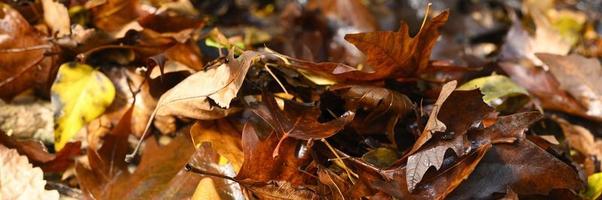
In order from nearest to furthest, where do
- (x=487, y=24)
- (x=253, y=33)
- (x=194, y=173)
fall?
(x=194, y=173) → (x=253, y=33) → (x=487, y=24)

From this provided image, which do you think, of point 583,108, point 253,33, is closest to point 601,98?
point 583,108

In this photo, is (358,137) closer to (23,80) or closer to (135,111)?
(135,111)

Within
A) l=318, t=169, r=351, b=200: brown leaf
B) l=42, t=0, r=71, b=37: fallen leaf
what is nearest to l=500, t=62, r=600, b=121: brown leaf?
l=318, t=169, r=351, b=200: brown leaf

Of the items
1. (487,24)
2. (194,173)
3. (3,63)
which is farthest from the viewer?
(487,24)

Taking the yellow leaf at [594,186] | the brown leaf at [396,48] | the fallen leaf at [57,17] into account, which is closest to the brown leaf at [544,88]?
the yellow leaf at [594,186]

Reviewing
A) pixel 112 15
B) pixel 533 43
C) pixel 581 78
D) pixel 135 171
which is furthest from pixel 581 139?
pixel 112 15

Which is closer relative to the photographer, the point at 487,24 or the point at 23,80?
the point at 23,80

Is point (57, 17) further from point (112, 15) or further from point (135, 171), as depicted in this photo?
point (135, 171)
